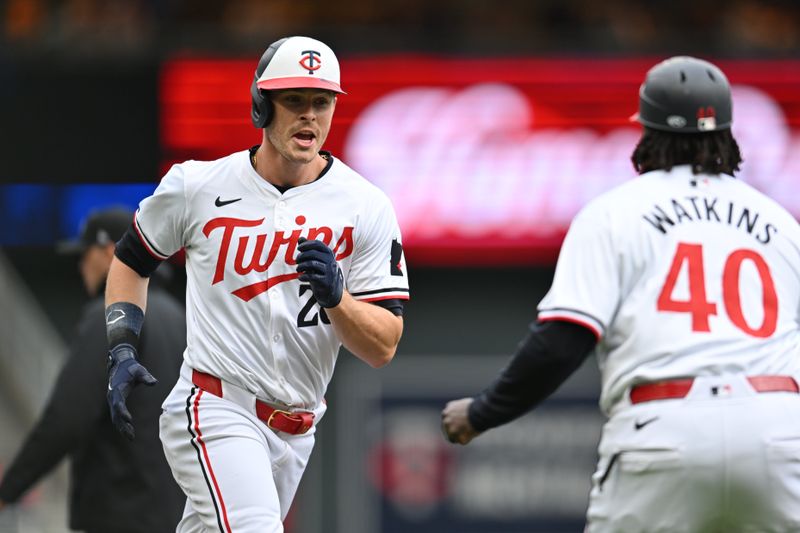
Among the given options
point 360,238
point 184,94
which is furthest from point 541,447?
point 360,238

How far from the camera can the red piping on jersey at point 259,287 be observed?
568 cm

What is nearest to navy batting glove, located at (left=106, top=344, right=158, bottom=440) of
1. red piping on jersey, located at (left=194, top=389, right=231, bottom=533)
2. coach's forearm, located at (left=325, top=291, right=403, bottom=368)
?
red piping on jersey, located at (left=194, top=389, right=231, bottom=533)

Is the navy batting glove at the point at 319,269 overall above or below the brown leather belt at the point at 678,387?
above

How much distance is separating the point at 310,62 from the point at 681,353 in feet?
6.00

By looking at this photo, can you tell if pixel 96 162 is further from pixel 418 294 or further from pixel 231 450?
pixel 231 450

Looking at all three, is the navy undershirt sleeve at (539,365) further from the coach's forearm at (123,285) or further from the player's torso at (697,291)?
the coach's forearm at (123,285)

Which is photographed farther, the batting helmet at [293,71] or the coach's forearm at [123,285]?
the coach's forearm at [123,285]

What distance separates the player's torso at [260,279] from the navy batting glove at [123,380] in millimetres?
207

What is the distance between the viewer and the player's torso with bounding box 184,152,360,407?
5.68 metres

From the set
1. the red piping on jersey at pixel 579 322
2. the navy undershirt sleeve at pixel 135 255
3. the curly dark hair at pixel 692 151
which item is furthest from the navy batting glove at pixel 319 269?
the curly dark hair at pixel 692 151

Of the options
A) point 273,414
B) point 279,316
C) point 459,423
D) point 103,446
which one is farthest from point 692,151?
point 103,446

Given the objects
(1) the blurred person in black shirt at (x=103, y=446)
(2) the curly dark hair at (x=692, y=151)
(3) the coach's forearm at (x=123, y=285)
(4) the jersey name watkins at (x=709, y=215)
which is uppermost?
(2) the curly dark hair at (x=692, y=151)

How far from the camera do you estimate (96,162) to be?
1510 centimetres

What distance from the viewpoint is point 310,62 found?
18.7 feet
